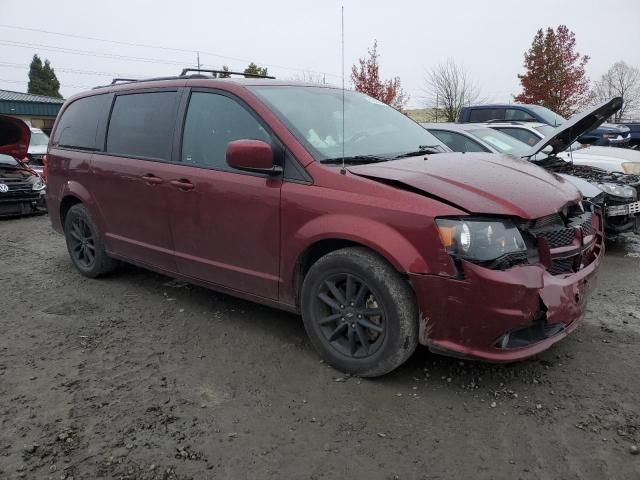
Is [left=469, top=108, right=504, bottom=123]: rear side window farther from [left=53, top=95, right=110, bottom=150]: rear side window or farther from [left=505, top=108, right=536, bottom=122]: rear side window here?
[left=53, top=95, right=110, bottom=150]: rear side window

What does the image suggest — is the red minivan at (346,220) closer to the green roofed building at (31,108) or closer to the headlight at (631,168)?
the headlight at (631,168)

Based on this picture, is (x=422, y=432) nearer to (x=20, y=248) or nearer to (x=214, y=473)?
(x=214, y=473)

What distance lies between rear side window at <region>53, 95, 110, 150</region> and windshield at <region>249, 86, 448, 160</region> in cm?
198

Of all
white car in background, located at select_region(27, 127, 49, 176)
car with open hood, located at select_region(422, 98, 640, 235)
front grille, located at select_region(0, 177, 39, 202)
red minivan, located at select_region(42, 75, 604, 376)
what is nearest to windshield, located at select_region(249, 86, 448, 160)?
red minivan, located at select_region(42, 75, 604, 376)

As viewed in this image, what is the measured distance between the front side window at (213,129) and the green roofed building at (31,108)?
109 ft

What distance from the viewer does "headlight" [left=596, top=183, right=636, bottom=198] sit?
19.1 ft

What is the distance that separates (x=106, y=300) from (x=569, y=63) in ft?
102

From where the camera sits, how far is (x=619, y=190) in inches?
231

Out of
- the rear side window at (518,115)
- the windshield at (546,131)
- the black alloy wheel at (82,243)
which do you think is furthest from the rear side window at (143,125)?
the rear side window at (518,115)

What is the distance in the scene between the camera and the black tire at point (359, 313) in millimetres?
2834

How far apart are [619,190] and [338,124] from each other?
13.0 feet

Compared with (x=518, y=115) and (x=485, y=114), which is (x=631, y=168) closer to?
(x=518, y=115)

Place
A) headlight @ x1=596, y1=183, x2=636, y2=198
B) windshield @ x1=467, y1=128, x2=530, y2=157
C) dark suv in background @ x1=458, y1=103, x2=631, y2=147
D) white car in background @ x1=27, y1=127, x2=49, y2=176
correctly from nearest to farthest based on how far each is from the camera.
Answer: headlight @ x1=596, y1=183, x2=636, y2=198, windshield @ x1=467, y1=128, x2=530, y2=157, dark suv in background @ x1=458, y1=103, x2=631, y2=147, white car in background @ x1=27, y1=127, x2=49, y2=176

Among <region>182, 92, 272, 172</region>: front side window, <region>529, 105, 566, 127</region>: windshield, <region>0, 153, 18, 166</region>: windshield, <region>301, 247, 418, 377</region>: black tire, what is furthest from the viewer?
<region>529, 105, 566, 127</region>: windshield
